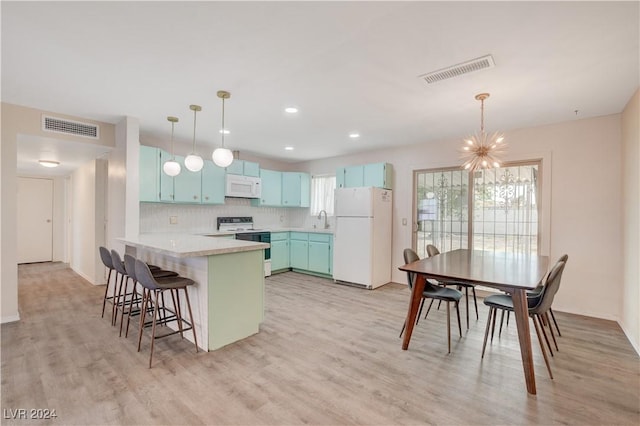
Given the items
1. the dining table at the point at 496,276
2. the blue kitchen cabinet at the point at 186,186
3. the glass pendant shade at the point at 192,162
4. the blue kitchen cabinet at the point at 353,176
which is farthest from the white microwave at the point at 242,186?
the dining table at the point at 496,276

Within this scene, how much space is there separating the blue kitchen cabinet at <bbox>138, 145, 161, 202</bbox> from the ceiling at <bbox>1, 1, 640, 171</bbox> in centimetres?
62

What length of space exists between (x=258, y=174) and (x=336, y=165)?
157cm

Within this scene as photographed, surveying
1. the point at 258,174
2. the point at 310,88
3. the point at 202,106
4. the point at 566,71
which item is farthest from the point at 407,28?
the point at 258,174

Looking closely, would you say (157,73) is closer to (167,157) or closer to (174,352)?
(167,157)

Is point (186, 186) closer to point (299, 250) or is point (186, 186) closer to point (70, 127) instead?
point (70, 127)

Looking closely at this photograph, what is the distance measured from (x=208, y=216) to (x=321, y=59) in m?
3.83

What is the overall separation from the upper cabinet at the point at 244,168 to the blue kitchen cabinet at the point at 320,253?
5.26 feet

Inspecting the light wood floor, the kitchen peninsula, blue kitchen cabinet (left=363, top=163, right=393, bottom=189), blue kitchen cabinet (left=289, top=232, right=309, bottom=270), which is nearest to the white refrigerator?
blue kitchen cabinet (left=363, top=163, right=393, bottom=189)

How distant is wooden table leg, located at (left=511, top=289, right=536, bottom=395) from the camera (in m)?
2.01

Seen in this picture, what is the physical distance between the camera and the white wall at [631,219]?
2.74 meters

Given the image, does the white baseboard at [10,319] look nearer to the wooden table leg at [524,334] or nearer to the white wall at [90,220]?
the white wall at [90,220]

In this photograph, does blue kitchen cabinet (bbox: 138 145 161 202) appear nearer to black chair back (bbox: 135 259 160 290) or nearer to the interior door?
black chair back (bbox: 135 259 160 290)

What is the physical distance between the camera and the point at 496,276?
2.23 meters

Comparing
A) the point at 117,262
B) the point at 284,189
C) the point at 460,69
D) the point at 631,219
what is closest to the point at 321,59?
the point at 460,69
